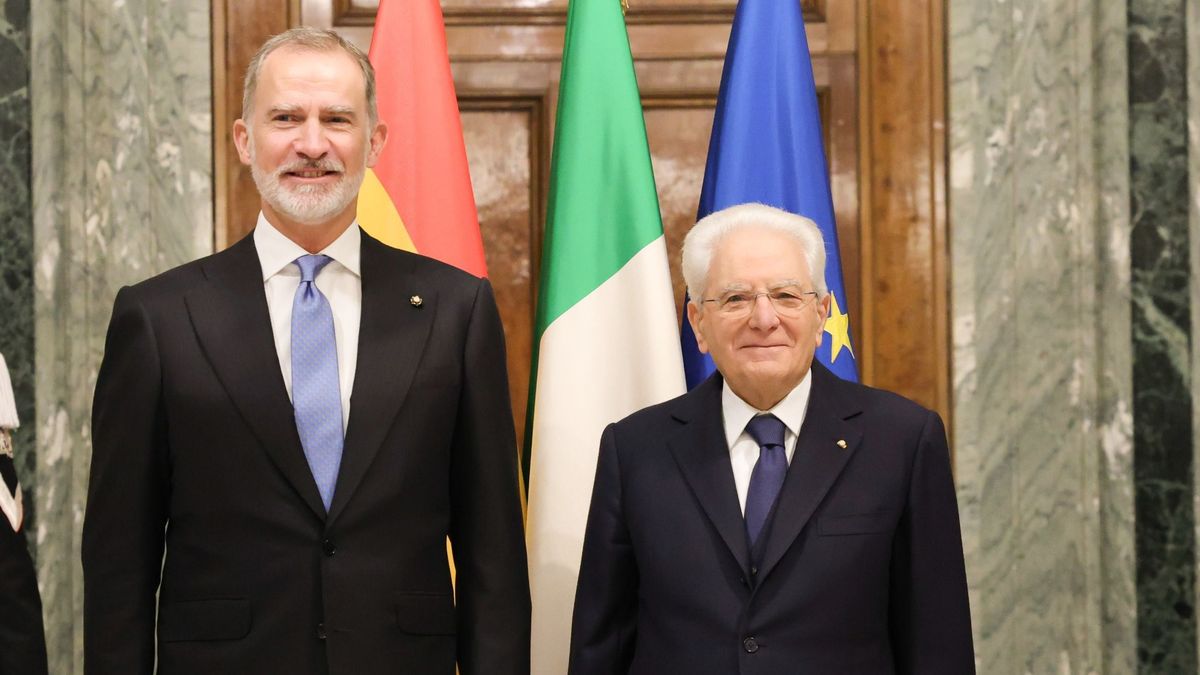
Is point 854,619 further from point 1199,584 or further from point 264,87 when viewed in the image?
point 1199,584

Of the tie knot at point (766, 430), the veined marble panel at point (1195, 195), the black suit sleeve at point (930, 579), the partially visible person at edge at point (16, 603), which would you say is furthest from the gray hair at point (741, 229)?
the veined marble panel at point (1195, 195)

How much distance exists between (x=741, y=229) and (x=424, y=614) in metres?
0.77

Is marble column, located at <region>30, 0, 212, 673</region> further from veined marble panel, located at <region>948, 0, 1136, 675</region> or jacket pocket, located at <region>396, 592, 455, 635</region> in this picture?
veined marble panel, located at <region>948, 0, 1136, 675</region>

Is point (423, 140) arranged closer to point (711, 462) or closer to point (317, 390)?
point (317, 390)

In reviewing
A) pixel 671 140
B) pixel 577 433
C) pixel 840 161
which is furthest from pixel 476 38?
pixel 577 433

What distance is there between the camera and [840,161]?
3.37 meters

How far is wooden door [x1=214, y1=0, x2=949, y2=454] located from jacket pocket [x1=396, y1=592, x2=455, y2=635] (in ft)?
4.76

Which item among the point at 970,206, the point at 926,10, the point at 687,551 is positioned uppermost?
the point at 926,10

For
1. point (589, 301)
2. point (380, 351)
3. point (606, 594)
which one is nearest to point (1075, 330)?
point (589, 301)

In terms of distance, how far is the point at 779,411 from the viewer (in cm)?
204

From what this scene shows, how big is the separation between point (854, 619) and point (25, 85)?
2322mm

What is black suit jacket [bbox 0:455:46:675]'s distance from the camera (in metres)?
1.93

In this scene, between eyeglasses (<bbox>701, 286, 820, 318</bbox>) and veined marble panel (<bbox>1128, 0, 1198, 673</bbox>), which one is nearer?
eyeglasses (<bbox>701, 286, 820, 318</bbox>)

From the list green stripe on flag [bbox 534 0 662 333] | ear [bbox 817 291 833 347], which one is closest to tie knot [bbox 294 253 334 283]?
ear [bbox 817 291 833 347]
